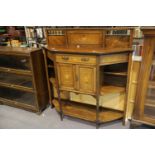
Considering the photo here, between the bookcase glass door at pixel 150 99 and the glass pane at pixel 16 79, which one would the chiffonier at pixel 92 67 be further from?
the glass pane at pixel 16 79

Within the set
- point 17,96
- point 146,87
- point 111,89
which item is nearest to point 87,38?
point 111,89

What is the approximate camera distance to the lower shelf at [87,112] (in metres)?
2.06

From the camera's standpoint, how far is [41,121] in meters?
2.28

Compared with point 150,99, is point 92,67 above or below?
above

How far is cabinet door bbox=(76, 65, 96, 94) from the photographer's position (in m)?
1.74

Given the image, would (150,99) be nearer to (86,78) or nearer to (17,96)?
(86,78)

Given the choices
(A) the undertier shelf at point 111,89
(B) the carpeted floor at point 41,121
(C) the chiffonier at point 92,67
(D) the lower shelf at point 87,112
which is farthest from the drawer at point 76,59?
(B) the carpeted floor at point 41,121

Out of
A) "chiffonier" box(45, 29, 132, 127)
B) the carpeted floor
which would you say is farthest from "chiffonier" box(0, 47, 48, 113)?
"chiffonier" box(45, 29, 132, 127)

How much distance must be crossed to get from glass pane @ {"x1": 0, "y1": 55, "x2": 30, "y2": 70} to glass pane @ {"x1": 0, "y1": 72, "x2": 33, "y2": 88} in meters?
0.16

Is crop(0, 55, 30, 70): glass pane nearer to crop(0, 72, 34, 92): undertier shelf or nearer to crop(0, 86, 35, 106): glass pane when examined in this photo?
crop(0, 72, 34, 92): undertier shelf

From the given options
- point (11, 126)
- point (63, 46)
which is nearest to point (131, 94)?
point (63, 46)

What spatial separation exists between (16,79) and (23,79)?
0.19 metres

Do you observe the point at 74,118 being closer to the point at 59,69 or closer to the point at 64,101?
the point at 64,101

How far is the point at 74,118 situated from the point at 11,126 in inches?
39.2
